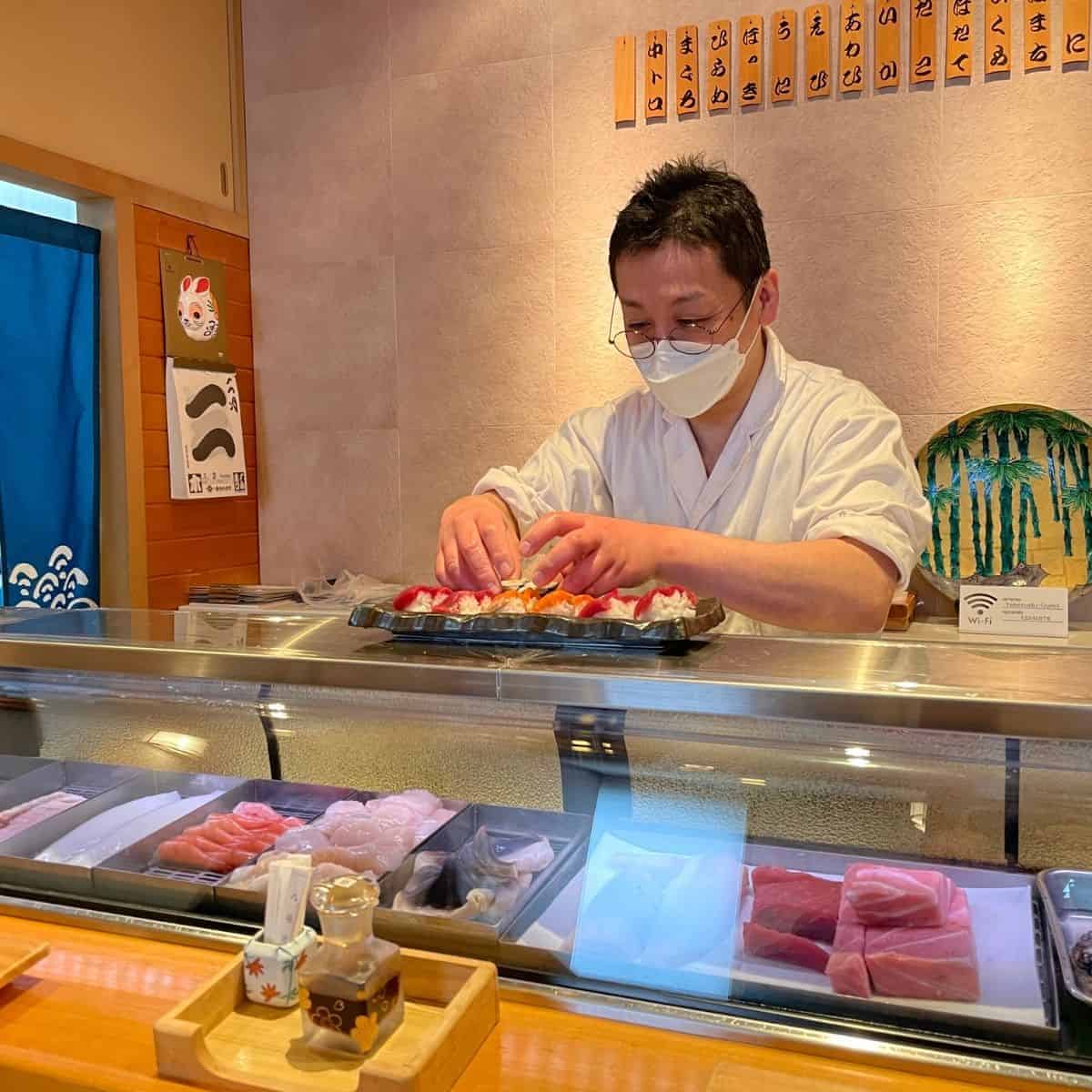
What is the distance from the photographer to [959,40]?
10.3 ft

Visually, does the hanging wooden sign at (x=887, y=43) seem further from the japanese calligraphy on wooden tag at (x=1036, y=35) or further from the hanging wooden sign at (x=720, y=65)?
the hanging wooden sign at (x=720, y=65)

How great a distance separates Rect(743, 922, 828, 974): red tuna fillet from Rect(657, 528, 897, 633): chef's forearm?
1.99 feet

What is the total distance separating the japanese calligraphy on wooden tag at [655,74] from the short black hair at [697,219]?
157 centimetres

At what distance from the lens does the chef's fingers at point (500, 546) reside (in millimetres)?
1743

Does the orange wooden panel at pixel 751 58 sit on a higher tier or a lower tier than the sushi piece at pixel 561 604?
higher

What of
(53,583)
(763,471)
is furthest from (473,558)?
(53,583)

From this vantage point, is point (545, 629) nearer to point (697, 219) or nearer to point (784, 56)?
point (697, 219)

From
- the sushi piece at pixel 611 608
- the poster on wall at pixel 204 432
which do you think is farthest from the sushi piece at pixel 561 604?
the poster on wall at pixel 204 432

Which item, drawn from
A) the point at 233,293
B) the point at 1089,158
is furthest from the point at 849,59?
the point at 233,293

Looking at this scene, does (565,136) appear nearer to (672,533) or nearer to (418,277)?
(418,277)

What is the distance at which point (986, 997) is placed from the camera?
3.21 feet

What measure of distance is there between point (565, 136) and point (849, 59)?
96cm

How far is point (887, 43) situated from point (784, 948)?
9.84 feet

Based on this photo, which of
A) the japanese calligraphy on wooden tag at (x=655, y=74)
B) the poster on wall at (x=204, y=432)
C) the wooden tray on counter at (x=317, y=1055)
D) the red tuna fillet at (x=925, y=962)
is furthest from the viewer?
the poster on wall at (x=204, y=432)
